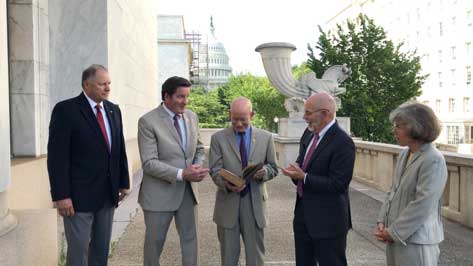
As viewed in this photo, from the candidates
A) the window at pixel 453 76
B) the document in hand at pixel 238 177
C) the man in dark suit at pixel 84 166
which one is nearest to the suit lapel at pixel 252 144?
the document in hand at pixel 238 177

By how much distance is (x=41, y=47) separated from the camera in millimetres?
6750

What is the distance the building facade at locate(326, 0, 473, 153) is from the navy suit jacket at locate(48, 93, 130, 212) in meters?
→ 49.4

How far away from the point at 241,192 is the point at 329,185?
0.89 metres

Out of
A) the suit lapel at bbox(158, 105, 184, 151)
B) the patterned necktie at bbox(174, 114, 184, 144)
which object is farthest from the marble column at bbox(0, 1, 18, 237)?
the patterned necktie at bbox(174, 114, 184, 144)

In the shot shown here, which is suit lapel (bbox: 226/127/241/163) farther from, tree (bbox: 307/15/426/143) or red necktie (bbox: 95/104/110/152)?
tree (bbox: 307/15/426/143)

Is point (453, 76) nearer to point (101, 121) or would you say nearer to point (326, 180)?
point (326, 180)

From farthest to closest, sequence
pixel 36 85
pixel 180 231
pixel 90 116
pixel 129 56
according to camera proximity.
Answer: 1. pixel 129 56
2. pixel 36 85
3. pixel 180 231
4. pixel 90 116

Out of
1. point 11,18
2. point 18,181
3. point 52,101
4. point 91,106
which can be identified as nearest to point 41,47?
point 11,18

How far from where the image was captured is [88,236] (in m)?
3.95

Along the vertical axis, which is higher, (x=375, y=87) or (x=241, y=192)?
(x=375, y=87)

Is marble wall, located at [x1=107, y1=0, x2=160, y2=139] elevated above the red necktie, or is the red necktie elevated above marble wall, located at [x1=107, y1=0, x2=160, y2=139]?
marble wall, located at [x1=107, y1=0, x2=160, y2=139]

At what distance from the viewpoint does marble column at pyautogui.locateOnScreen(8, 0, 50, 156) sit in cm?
643

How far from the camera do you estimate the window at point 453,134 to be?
57.7 m

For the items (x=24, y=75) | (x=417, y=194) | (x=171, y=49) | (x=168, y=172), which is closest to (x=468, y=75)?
(x=171, y=49)
